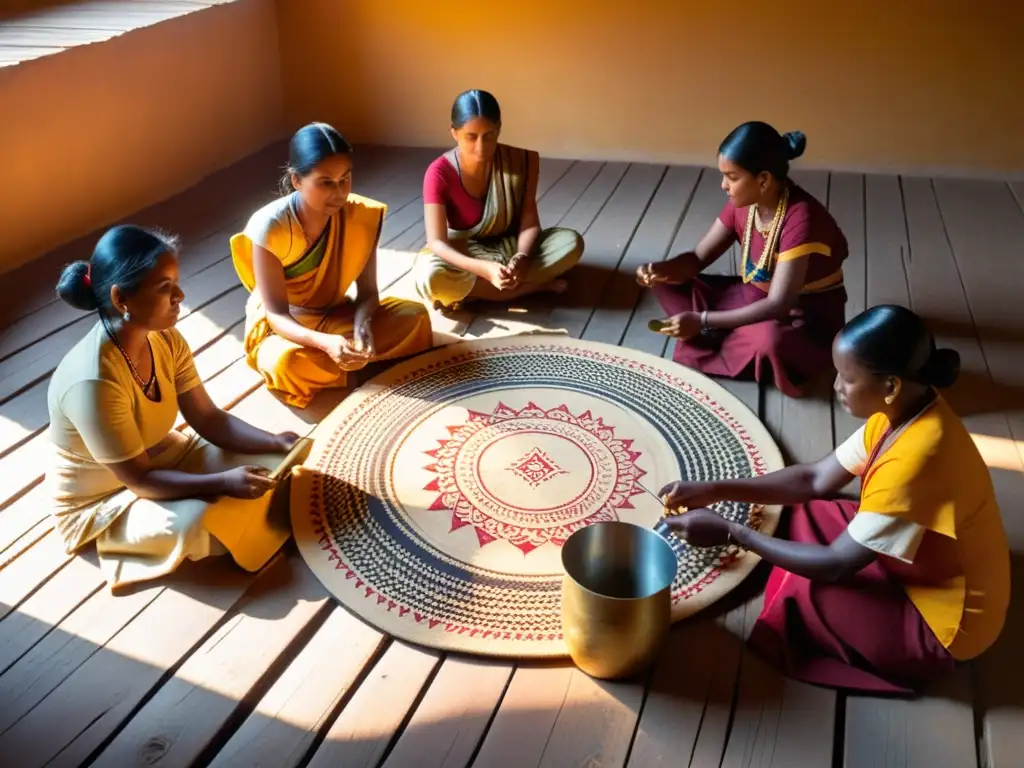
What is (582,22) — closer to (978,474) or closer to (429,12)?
(429,12)

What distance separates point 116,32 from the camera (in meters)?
3.74

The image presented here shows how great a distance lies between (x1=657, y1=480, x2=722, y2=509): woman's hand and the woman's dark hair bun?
3.99 ft

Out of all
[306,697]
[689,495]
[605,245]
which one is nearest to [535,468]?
[689,495]

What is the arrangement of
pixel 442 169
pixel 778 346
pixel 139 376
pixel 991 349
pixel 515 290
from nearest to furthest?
pixel 139 376 < pixel 778 346 < pixel 991 349 < pixel 442 169 < pixel 515 290

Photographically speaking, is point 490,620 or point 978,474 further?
point 490,620

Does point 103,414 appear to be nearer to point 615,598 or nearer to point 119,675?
point 119,675

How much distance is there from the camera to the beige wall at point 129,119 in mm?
3342

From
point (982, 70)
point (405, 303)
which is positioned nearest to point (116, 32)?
point (405, 303)

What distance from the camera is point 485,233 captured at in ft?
10.2

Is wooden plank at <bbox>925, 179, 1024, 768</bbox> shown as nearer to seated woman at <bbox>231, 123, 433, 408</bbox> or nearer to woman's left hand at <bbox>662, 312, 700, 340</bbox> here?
woman's left hand at <bbox>662, 312, 700, 340</bbox>

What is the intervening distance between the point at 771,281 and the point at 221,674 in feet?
5.88

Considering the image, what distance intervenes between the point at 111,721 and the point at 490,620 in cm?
70

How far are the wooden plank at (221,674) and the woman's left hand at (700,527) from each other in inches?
28.6

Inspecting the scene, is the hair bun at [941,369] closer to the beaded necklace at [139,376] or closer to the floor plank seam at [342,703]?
the floor plank seam at [342,703]
